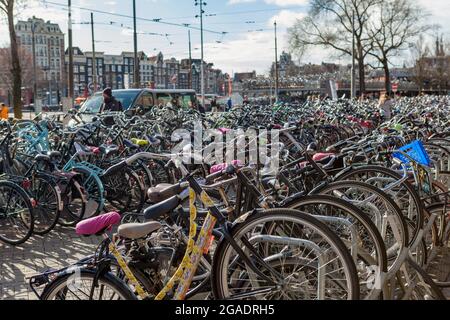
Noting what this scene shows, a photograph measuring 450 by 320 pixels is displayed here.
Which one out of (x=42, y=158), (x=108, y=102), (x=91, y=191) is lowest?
(x=91, y=191)

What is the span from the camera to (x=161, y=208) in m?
2.44

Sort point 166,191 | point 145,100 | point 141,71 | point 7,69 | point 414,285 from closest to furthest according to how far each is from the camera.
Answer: point 166,191 → point 414,285 → point 145,100 → point 7,69 → point 141,71

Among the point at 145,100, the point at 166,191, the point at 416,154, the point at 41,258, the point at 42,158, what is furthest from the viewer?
the point at 145,100

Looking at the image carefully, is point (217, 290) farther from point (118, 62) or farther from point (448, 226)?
point (118, 62)

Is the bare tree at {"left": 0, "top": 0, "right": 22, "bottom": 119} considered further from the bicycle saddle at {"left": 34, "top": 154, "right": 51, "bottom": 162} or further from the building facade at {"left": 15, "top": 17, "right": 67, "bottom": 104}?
the building facade at {"left": 15, "top": 17, "right": 67, "bottom": 104}

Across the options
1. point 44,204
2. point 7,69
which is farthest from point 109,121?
point 7,69

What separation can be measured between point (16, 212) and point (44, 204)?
0.35 meters

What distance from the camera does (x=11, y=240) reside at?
4676mm

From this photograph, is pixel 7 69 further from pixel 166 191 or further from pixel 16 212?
pixel 166 191

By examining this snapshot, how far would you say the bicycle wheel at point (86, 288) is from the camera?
2.23 meters

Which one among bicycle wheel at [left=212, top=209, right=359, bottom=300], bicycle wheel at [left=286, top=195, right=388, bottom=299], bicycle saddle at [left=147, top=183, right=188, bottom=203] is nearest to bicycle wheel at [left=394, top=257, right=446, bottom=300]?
bicycle wheel at [left=286, top=195, right=388, bottom=299]

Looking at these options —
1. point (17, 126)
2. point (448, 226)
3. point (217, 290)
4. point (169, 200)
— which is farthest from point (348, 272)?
point (17, 126)

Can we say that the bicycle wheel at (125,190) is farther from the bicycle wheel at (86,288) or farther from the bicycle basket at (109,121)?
the bicycle basket at (109,121)
